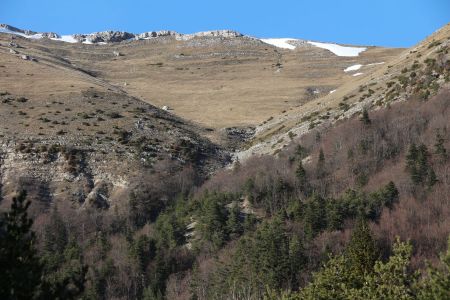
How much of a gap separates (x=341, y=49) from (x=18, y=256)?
16680 cm

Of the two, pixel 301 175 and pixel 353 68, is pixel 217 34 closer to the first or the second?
pixel 353 68

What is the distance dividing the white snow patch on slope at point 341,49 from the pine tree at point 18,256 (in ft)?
503

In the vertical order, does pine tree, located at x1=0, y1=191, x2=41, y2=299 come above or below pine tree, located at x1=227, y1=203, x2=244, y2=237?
above

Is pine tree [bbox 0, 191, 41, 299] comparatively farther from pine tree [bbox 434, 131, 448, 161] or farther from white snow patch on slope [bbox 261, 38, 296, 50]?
white snow patch on slope [bbox 261, 38, 296, 50]

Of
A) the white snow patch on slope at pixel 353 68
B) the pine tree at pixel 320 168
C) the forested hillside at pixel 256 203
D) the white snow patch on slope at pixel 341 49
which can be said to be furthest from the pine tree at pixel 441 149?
the white snow patch on slope at pixel 341 49

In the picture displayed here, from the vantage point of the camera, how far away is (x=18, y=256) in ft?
39.0

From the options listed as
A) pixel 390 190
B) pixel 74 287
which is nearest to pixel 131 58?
pixel 390 190

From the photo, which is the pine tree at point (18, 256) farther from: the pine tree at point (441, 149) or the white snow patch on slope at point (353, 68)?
the white snow patch on slope at point (353, 68)

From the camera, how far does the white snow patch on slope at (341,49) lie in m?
162

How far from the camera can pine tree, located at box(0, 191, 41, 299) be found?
36.6 ft

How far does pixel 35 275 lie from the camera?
11602 mm

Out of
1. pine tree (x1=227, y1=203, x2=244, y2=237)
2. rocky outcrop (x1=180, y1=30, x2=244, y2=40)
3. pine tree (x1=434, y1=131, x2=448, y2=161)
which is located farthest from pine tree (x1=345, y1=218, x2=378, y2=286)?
rocky outcrop (x1=180, y1=30, x2=244, y2=40)

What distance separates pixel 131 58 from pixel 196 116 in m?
80.4

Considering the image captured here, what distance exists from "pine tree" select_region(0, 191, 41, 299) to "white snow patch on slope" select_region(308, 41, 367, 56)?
153 metres
